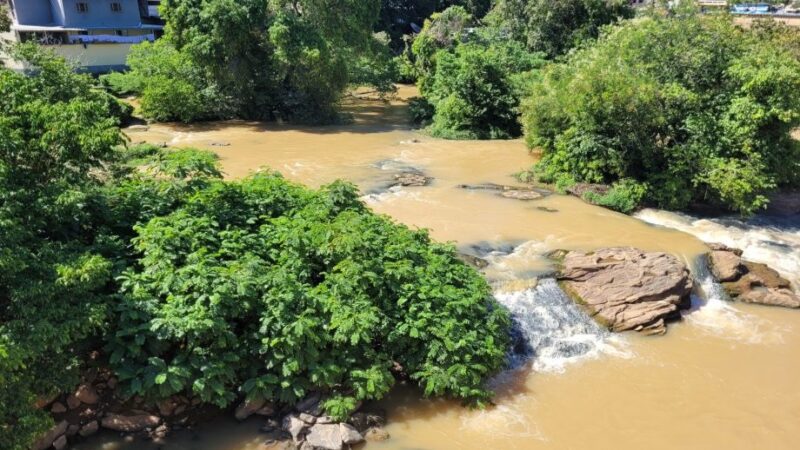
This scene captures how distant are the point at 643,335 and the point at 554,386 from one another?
2.87 meters

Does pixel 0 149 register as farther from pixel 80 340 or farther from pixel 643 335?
pixel 643 335

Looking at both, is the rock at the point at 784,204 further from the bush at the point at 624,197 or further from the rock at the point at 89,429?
the rock at the point at 89,429

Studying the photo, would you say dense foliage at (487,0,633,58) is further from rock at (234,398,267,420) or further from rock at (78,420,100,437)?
rock at (78,420,100,437)

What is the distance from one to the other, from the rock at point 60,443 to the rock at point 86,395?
2.00 feet

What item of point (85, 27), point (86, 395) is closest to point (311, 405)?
point (86, 395)

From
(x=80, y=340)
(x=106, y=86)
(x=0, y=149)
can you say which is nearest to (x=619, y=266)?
(x=80, y=340)

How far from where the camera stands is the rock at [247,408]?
9398 mm

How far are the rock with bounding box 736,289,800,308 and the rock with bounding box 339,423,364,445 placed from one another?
9.98m

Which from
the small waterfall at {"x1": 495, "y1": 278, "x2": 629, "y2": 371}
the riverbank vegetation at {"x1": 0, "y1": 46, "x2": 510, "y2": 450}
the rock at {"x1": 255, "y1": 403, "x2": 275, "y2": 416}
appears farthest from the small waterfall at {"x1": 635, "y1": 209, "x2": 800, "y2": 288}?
the rock at {"x1": 255, "y1": 403, "x2": 275, "y2": 416}

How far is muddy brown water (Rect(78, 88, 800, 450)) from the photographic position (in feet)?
31.6

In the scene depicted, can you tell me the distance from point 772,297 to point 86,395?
14.4 m

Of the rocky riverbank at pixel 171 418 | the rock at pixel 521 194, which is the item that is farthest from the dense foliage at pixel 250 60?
the rocky riverbank at pixel 171 418

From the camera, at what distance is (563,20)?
3142 cm

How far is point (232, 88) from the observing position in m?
28.1
